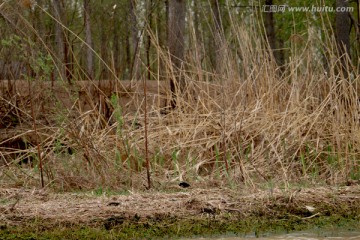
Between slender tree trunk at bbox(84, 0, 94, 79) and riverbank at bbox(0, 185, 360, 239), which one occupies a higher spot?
slender tree trunk at bbox(84, 0, 94, 79)

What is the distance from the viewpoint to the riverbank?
311cm

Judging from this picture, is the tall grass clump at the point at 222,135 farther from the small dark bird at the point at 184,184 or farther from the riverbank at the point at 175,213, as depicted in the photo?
the riverbank at the point at 175,213

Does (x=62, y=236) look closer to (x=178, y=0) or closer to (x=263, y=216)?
(x=263, y=216)

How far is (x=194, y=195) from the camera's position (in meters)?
3.62

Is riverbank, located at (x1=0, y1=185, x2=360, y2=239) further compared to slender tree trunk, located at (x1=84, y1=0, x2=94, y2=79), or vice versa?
slender tree trunk, located at (x1=84, y1=0, x2=94, y2=79)

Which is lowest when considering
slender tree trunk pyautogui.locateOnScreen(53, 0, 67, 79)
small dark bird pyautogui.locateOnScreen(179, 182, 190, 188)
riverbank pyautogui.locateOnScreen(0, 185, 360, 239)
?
small dark bird pyautogui.locateOnScreen(179, 182, 190, 188)

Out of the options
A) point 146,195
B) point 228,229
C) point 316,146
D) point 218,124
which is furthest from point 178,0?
point 228,229

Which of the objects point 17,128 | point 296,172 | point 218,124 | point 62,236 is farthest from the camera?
point 17,128

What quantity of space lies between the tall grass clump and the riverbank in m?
0.56

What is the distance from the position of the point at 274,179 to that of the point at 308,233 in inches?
50.3

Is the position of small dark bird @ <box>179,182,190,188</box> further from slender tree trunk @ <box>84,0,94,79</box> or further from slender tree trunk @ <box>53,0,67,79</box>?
slender tree trunk @ <box>84,0,94,79</box>

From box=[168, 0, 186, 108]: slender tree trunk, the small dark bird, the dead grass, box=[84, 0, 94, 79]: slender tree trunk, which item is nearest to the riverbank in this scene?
the dead grass

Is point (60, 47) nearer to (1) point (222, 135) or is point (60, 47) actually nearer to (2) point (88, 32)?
(2) point (88, 32)

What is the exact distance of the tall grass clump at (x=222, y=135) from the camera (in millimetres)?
4430
